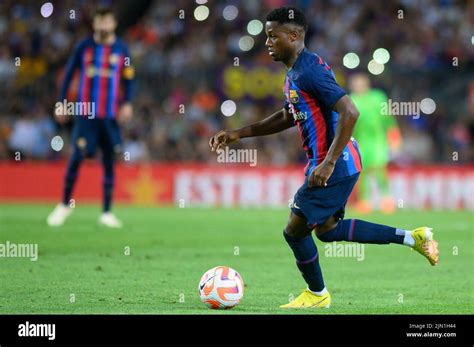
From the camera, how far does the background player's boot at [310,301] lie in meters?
→ 7.33

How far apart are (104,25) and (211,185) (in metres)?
7.79

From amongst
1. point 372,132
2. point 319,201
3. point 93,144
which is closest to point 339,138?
point 319,201

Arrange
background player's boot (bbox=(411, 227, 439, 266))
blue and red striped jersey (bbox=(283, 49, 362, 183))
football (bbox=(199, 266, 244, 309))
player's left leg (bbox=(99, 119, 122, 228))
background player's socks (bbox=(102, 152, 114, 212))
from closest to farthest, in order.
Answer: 1. blue and red striped jersey (bbox=(283, 49, 362, 183))
2. football (bbox=(199, 266, 244, 309))
3. background player's boot (bbox=(411, 227, 439, 266))
4. player's left leg (bbox=(99, 119, 122, 228))
5. background player's socks (bbox=(102, 152, 114, 212))

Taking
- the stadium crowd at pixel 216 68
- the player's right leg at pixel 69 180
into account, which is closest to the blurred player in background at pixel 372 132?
the stadium crowd at pixel 216 68

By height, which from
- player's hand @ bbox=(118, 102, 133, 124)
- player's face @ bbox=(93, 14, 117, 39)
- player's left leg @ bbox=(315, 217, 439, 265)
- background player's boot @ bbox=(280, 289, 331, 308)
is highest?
player's face @ bbox=(93, 14, 117, 39)

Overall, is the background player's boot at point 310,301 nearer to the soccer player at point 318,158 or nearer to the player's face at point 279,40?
the soccer player at point 318,158

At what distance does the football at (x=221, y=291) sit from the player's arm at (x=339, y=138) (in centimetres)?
100

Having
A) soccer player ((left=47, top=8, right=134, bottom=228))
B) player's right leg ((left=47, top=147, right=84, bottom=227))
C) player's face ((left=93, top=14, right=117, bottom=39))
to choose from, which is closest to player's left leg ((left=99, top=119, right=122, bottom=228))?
soccer player ((left=47, top=8, right=134, bottom=228))

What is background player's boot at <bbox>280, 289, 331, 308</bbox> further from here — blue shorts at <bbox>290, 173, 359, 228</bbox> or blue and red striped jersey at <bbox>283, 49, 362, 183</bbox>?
blue and red striped jersey at <bbox>283, 49, 362, 183</bbox>

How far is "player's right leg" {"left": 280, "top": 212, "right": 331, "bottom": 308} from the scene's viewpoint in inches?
286

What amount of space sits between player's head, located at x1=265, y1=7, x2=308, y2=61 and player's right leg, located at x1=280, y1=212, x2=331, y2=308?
1.21m

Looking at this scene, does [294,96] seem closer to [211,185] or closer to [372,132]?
[372,132]

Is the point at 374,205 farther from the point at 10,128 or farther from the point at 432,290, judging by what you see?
the point at 432,290
